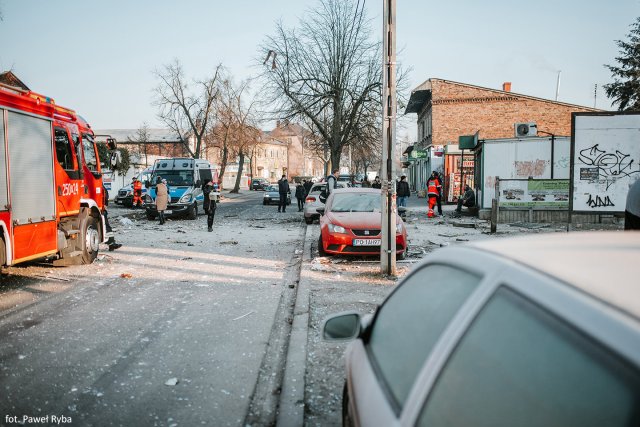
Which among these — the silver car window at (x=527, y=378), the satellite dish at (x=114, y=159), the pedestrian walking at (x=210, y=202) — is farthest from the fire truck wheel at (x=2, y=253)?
the pedestrian walking at (x=210, y=202)

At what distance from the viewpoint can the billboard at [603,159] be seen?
12453mm

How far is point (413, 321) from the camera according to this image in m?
2.01

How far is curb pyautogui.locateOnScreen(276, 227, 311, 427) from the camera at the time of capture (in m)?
A: 3.92

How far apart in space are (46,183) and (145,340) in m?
5.01

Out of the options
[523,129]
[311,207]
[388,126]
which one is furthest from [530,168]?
[388,126]

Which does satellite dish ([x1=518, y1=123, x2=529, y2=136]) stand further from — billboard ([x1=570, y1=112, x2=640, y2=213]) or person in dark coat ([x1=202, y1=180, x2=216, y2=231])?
person in dark coat ([x1=202, y1=180, x2=216, y2=231])

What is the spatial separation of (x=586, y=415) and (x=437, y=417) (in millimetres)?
460

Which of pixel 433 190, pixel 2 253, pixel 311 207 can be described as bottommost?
pixel 311 207

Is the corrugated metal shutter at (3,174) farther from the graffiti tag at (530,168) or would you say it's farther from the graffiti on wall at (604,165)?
the graffiti tag at (530,168)

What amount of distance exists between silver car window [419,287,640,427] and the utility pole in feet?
23.9

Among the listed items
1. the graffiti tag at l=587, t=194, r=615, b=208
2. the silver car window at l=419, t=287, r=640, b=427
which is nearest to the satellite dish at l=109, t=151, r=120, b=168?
the graffiti tag at l=587, t=194, r=615, b=208

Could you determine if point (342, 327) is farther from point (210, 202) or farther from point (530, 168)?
point (530, 168)

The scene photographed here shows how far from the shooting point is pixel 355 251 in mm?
10672

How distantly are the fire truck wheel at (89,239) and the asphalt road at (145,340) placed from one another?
0.79 ft
